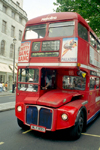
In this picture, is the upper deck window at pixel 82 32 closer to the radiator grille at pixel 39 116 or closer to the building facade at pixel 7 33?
the radiator grille at pixel 39 116

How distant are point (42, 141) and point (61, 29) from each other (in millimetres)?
3651

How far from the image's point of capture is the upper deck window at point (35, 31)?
A: 593cm

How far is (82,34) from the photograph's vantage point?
5867 mm

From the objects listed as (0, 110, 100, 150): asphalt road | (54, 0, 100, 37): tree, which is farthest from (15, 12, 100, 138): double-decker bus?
(54, 0, 100, 37): tree

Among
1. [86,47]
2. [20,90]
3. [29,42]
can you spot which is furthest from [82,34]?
[20,90]

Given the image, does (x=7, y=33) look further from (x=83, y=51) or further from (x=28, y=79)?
(x=83, y=51)

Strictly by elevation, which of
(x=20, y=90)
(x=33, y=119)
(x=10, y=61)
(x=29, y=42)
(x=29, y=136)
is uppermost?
(x=10, y=61)

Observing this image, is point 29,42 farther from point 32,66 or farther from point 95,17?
point 95,17

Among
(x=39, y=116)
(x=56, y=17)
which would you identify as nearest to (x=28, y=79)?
(x=39, y=116)

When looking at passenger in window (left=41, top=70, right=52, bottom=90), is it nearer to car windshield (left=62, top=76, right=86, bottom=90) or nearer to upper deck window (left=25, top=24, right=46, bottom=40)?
car windshield (left=62, top=76, right=86, bottom=90)

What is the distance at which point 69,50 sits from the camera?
5.27 m

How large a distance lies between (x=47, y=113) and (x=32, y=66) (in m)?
1.73

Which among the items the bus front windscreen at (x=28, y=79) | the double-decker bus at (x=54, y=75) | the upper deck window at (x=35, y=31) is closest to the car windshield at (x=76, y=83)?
the double-decker bus at (x=54, y=75)

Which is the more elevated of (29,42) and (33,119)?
(29,42)
